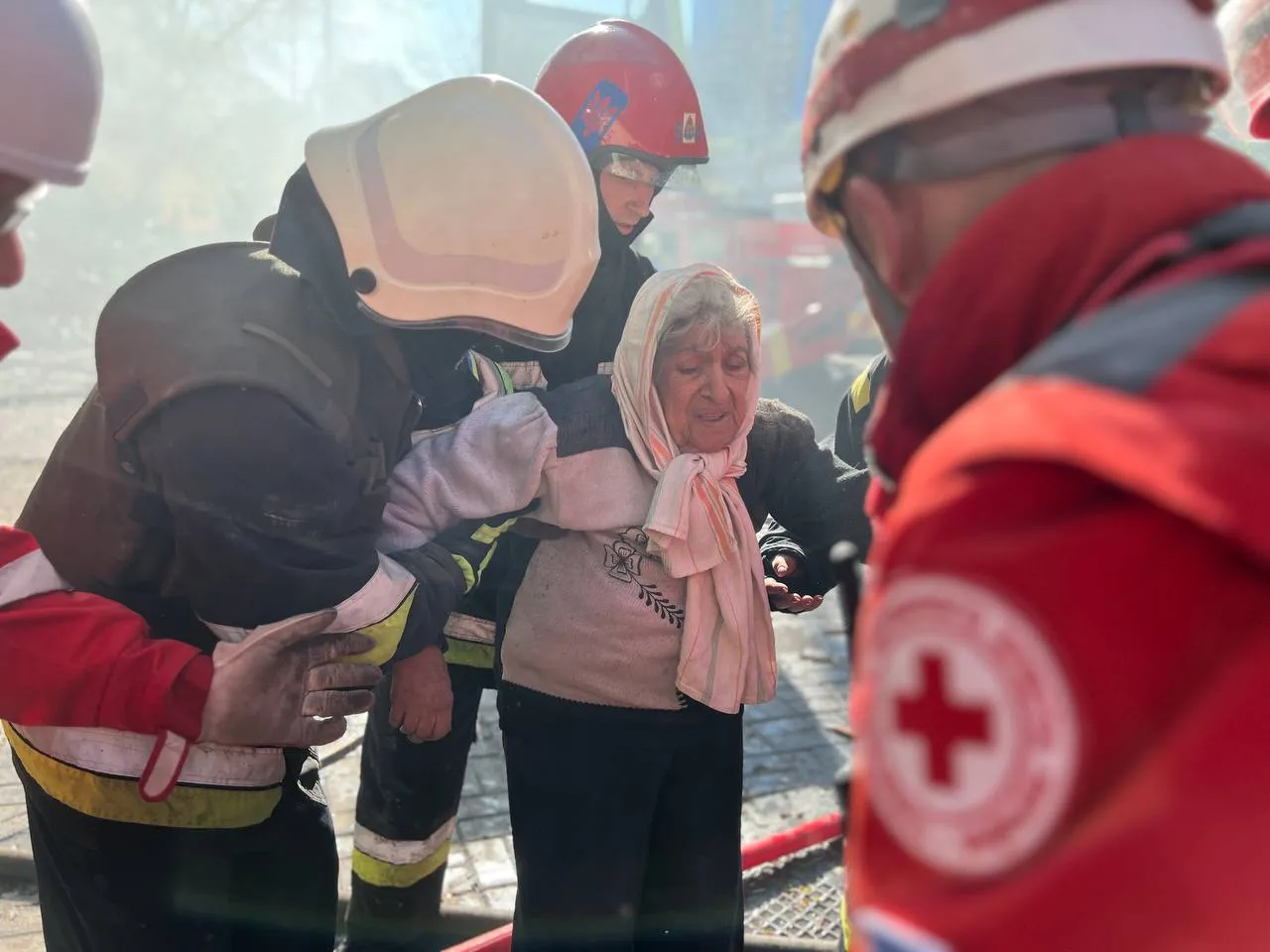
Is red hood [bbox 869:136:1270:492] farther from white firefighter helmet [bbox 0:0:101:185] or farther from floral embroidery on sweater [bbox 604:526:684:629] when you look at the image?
floral embroidery on sweater [bbox 604:526:684:629]

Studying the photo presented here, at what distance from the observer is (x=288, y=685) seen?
6.50 feet

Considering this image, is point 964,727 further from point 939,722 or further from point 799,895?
point 799,895

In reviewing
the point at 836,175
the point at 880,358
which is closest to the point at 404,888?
the point at 880,358

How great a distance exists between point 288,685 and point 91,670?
1.17 feet

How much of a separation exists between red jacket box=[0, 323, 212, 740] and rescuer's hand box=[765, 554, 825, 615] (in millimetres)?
1657

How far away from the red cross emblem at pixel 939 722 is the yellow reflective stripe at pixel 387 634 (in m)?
1.56

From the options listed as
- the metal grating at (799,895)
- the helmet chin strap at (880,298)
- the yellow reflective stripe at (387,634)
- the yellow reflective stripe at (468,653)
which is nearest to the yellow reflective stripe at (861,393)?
the yellow reflective stripe at (468,653)

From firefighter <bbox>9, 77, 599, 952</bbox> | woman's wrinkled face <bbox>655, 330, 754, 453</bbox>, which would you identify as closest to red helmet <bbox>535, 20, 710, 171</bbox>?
woman's wrinkled face <bbox>655, 330, 754, 453</bbox>

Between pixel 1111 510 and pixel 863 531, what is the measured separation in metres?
2.24

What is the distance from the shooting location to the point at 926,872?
2.31 ft

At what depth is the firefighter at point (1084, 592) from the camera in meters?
0.61

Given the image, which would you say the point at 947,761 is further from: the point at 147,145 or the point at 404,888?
the point at 147,145

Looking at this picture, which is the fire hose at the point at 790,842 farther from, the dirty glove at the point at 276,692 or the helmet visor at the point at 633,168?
the helmet visor at the point at 633,168

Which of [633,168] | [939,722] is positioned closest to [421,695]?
[939,722]
